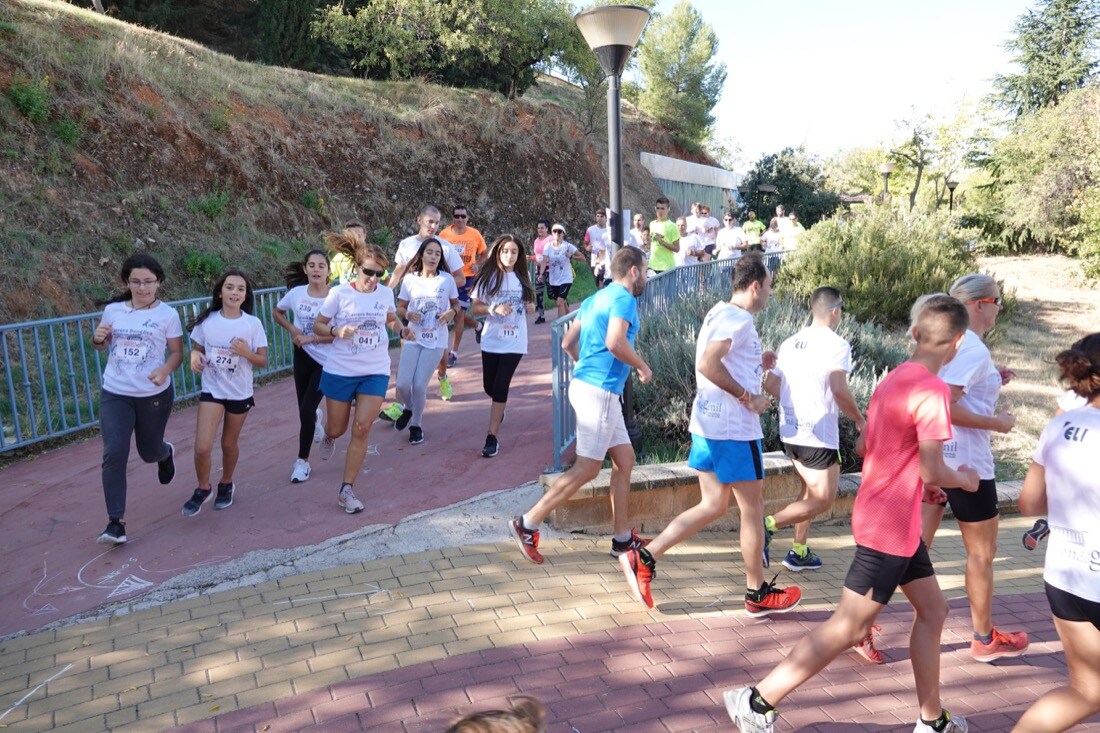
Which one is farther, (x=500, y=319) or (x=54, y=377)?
(x=54, y=377)

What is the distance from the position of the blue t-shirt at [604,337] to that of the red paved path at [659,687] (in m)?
1.40

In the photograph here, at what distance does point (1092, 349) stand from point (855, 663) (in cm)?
196

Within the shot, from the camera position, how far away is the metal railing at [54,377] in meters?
7.64

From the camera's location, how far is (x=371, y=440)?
7.73 m

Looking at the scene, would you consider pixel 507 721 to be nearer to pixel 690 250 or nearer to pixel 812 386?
pixel 812 386

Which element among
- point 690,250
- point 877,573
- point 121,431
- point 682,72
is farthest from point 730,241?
point 682,72

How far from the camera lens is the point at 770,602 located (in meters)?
4.48

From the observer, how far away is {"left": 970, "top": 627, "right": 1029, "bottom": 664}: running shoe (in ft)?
13.5

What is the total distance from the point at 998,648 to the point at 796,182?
34.3 metres

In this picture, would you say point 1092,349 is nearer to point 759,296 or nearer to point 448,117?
point 759,296

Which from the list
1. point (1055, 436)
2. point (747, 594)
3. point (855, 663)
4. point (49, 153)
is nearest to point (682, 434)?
point (747, 594)

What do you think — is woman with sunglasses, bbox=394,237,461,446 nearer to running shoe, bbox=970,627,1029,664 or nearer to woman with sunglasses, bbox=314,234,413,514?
woman with sunglasses, bbox=314,234,413,514

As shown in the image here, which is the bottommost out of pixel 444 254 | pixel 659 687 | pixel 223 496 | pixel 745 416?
pixel 659 687

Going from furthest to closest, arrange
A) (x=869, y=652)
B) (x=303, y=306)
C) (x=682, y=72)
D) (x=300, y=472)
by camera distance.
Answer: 1. (x=682, y=72)
2. (x=303, y=306)
3. (x=300, y=472)
4. (x=869, y=652)
